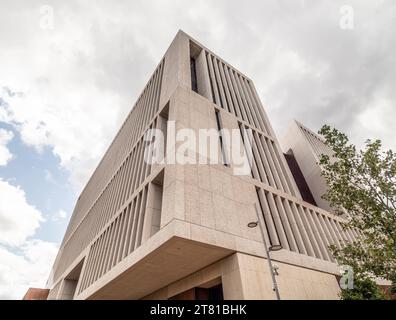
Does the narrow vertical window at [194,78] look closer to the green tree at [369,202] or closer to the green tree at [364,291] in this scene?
the green tree at [369,202]

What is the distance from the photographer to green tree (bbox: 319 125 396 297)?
11.0 m

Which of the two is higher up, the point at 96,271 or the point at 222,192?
the point at 222,192

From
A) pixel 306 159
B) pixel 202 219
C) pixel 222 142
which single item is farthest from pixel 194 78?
pixel 306 159

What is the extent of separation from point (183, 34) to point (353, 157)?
2257 centimetres

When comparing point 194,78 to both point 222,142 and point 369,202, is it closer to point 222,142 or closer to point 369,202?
point 222,142

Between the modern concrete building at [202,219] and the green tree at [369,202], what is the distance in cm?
426

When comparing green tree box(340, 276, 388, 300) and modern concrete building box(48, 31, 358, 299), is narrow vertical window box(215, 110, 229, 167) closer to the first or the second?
modern concrete building box(48, 31, 358, 299)

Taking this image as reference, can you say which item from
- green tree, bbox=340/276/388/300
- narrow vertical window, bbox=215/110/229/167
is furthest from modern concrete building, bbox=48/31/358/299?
green tree, bbox=340/276/388/300

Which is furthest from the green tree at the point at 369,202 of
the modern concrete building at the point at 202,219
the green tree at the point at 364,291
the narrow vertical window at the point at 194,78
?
the narrow vertical window at the point at 194,78

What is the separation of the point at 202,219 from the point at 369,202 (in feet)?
27.6
